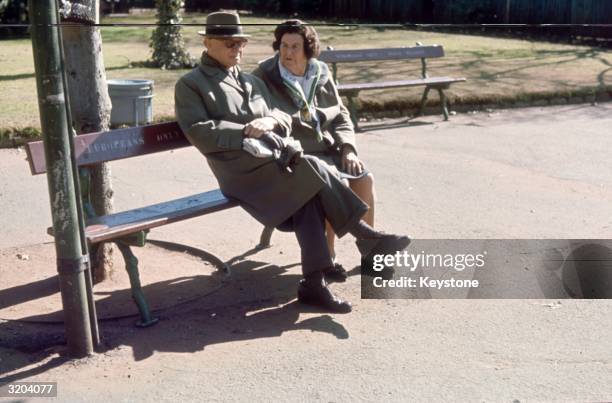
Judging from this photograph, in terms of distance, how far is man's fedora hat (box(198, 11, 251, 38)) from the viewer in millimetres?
5344

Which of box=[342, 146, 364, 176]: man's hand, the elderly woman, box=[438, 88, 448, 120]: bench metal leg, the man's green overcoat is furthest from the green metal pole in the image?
box=[438, 88, 448, 120]: bench metal leg

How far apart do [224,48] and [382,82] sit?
5787mm

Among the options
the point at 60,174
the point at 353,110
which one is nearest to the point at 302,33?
the point at 60,174

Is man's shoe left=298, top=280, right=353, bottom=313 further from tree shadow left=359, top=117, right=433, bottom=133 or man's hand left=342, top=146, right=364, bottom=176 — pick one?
tree shadow left=359, top=117, right=433, bottom=133

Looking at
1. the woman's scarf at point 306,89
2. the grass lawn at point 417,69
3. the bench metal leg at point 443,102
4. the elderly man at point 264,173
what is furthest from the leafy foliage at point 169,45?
the elderly man at point 264,173

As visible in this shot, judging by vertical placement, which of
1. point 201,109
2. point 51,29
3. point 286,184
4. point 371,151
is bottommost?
point 371,151

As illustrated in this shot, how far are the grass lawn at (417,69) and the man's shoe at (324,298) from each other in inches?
198

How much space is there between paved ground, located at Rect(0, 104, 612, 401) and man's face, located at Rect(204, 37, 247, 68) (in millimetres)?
1276

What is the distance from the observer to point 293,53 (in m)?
5.84

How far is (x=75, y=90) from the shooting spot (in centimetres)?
545

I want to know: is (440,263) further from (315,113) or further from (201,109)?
(201,109)

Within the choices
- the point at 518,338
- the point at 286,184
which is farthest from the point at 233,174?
the point at 518,338

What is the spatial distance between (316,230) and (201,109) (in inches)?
35.7

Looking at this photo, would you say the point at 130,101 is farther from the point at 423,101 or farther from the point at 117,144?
the point at 117,144
